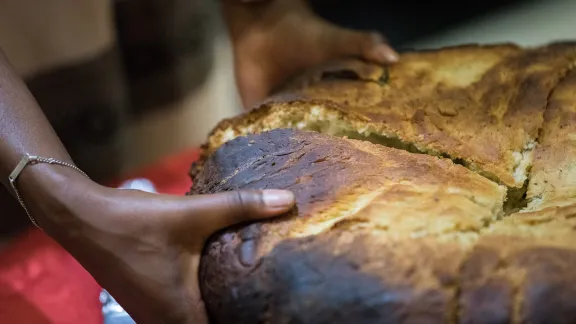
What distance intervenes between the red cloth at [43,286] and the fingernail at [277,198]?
64 centimetres

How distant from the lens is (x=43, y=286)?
1579 millimetres

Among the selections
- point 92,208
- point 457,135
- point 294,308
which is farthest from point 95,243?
point 457,135

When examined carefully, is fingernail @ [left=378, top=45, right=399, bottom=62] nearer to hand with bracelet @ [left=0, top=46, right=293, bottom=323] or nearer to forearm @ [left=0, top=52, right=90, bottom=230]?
hand with bracelet @ [left=0, top=46, right=293, bottom=323]

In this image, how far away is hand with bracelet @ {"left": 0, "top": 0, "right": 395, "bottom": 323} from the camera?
1032mm

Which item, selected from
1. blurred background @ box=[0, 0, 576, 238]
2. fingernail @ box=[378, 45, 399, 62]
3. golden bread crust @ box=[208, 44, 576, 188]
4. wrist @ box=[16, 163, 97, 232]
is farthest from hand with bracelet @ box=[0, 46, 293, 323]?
blurred background @ box=[0, 0, 576, 238]

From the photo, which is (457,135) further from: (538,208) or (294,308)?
(294,308)

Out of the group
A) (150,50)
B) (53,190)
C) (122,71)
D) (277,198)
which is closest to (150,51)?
(150,50)

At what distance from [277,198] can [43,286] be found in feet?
2.76

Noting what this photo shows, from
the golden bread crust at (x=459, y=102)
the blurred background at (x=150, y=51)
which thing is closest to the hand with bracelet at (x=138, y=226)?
the golden bread crust at (x=459, y=102)

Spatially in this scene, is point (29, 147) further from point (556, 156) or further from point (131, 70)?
point (131, 70)

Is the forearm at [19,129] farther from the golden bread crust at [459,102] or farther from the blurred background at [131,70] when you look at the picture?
the blurred background at [131,70]

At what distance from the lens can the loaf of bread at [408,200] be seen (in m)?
0.91

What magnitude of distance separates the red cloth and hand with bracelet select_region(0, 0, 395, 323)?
39cm

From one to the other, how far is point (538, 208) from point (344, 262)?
369mm
